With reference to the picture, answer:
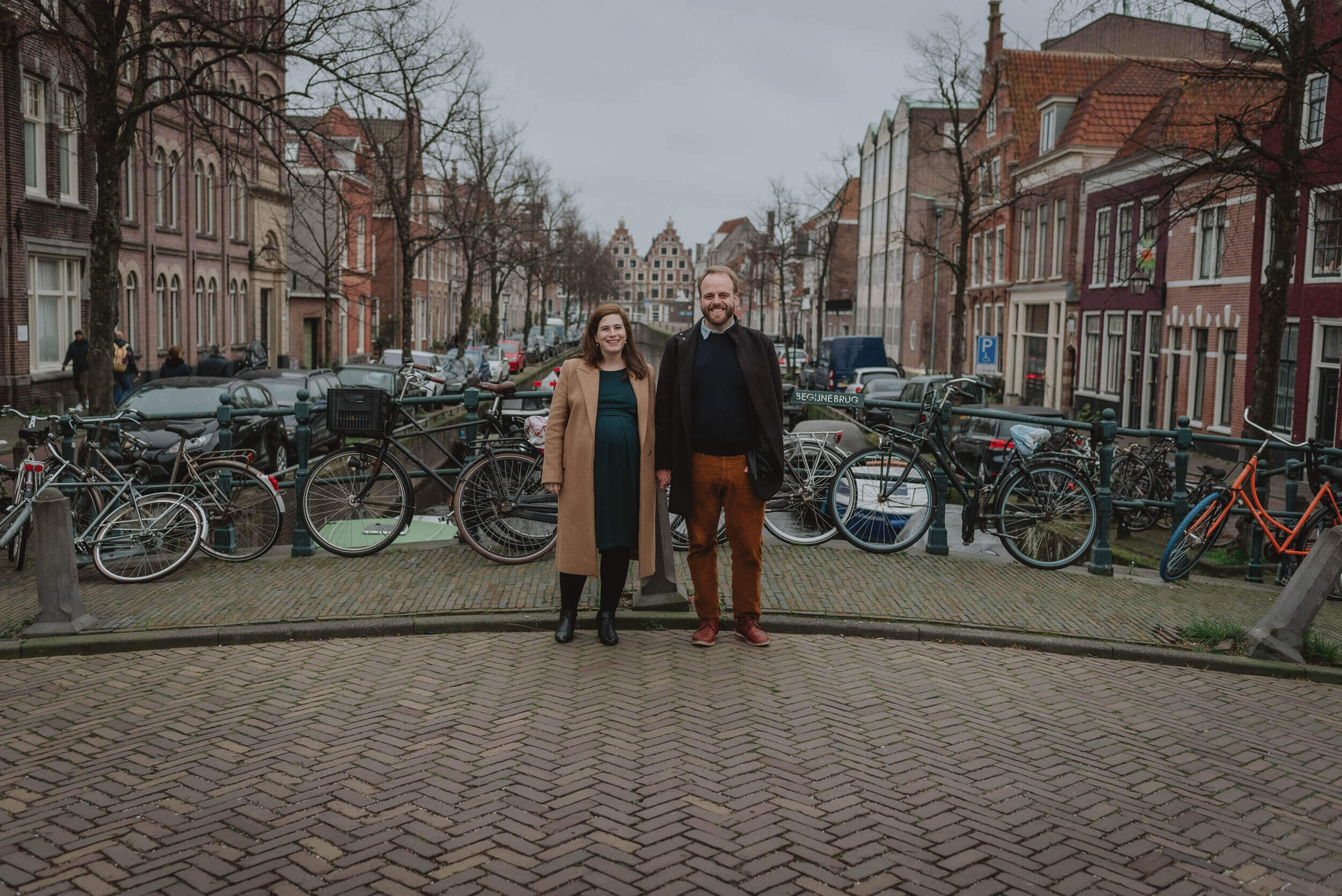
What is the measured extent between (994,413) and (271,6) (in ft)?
40.7

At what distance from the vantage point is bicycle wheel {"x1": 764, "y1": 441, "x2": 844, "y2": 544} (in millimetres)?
8961

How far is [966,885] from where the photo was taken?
377 centimetres

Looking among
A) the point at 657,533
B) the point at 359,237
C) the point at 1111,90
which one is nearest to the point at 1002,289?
the point at 1111,90

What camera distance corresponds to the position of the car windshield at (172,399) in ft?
52.3

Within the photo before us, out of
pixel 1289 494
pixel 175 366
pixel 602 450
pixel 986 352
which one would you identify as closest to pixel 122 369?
pixel 175 366

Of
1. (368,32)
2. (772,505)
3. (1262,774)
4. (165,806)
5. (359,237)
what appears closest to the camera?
(165,806)

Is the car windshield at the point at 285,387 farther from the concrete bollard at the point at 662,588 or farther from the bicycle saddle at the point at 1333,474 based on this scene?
the bicycle saddle at the point at 1333,474

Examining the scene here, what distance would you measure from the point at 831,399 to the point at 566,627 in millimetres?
3352

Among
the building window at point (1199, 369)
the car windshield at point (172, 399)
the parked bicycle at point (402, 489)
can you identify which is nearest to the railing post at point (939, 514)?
the parked bicycle at point (402, 489)

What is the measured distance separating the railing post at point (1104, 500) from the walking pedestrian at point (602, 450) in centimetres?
399

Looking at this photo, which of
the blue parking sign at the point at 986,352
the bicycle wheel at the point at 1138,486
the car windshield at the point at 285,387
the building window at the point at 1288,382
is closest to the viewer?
the bicycle wheel at the point at 1138,486

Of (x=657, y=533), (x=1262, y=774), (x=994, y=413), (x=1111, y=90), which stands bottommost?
(x=1262, y=774)

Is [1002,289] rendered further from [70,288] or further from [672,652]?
[672,652]

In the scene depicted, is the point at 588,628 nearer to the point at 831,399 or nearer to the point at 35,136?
the point at 831,399
